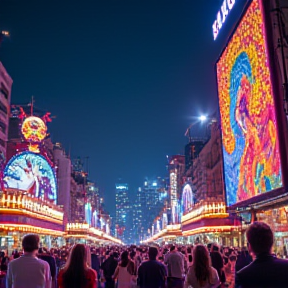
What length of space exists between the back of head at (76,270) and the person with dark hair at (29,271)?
30 cm

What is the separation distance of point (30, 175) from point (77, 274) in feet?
179

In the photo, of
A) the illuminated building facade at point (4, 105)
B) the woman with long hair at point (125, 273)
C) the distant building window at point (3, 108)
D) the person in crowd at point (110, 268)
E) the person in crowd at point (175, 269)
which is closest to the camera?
the woman with long hair at point (125, 273)

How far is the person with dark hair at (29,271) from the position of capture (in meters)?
A: 5.79

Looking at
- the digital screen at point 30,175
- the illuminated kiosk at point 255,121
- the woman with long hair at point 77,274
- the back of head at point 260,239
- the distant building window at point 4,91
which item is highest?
the distant building window at point 4,91

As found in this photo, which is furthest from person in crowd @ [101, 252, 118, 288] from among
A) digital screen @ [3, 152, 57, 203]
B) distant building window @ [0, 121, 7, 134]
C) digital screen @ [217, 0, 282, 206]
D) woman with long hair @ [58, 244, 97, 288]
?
distant building window @ [0, 121, 7, 134]

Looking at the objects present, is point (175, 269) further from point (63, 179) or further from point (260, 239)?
point (63, 179)

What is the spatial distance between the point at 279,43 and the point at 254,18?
2.65 meters

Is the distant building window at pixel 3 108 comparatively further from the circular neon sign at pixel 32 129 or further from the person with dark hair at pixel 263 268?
the person with dark hair at pixel 263 268

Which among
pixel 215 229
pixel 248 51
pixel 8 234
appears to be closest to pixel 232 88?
pixel 248 51

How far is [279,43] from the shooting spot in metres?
16.0

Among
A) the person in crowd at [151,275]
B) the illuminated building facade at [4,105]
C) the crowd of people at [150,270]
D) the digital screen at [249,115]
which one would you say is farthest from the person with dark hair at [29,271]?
the illuminated building facade at [4,105]

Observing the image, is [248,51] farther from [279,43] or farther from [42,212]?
[42,212]

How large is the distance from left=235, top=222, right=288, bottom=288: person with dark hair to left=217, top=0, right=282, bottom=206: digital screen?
12061 millimetres

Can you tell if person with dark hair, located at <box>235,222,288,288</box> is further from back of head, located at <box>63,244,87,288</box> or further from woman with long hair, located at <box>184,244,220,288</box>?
woman with long hair, located at <box>184,244,220,288</box>
